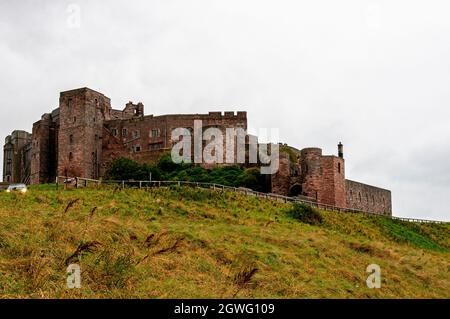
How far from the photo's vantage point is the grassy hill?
16531 mm

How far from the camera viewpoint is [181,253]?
69.4ft

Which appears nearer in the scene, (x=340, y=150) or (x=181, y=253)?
(x=181, y=253)

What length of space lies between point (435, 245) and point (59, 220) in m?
30.8

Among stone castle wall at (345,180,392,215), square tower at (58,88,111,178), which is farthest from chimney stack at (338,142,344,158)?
square tower at (58,88,111,178)

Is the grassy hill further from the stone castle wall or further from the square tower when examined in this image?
the square tower

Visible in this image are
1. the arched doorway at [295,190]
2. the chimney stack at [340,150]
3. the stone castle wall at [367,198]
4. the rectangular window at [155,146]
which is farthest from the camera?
the rectangular window at [155,146]

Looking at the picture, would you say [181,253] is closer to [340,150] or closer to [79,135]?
[340,150]

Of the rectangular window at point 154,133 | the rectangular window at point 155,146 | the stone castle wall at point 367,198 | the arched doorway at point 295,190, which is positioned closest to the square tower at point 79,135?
the rectangular window at point 155,146

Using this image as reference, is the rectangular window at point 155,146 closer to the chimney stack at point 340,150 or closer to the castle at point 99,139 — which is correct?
the castle at point 99,139

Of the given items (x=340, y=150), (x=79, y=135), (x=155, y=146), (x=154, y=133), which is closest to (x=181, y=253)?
(x=340, y=150)

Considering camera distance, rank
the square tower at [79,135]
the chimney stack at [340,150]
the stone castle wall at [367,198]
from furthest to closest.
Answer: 1. the square tower at [79,135]
2. the stone castle wall at [367,198]
3. the chimney stack at [340,150]

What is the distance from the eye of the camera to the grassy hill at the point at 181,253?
1653 cm
